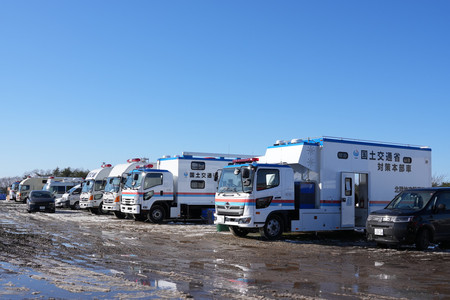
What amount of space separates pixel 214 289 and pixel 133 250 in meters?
5.29

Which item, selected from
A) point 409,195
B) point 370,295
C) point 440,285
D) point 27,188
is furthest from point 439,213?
point 27,188

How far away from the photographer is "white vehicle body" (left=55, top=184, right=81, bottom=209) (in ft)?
120

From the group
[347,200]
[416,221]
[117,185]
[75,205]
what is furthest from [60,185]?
[416,221]

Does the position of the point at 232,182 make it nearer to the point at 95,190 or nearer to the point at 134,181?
the point at 134,181

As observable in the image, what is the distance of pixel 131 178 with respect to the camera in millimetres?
23141

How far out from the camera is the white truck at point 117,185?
2519 cm

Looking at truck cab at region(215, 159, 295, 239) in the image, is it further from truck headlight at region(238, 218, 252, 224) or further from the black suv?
the black suv

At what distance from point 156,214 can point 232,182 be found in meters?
8.04

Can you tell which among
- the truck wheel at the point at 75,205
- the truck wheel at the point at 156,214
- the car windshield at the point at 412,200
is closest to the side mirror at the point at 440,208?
the car windshield at the point at 412,200

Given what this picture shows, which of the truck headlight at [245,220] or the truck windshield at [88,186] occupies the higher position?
the truck windshield at [88,186]

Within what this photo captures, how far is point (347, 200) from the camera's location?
16406 millimetres

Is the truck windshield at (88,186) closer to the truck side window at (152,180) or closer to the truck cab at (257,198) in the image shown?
the truck side window at (152,180)

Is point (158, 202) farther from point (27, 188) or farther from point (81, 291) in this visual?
point (27, 188)

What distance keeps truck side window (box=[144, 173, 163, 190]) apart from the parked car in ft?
40.3
